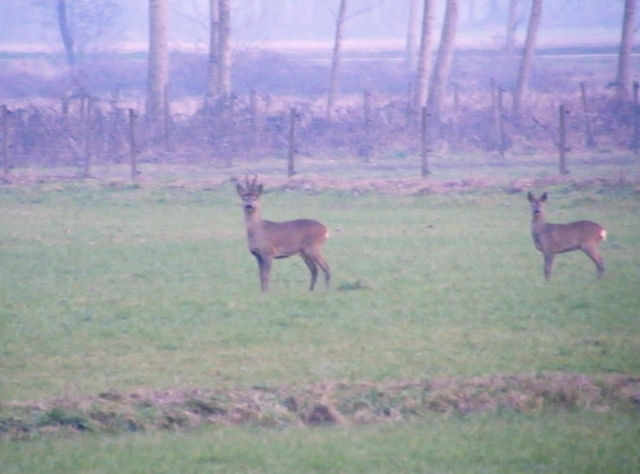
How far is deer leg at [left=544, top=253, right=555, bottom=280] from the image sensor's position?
1431 cm

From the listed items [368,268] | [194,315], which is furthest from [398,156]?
[194,315]

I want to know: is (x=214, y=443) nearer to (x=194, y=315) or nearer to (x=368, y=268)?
(x=194, y=315)

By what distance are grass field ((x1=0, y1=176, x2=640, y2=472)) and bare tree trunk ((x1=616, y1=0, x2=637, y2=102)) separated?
53.7ft

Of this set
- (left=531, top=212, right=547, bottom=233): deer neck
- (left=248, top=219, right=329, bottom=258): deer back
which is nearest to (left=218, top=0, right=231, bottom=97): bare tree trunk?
(left=248, top=219, right=329, bottom=258): deer back

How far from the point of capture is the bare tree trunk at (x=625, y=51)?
36688mm

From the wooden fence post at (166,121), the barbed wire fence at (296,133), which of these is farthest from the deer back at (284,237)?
the wooden fence post at (166,121)

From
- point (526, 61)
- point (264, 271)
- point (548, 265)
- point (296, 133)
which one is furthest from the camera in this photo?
point (526, 61)

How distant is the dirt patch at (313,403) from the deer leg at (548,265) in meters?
5.37

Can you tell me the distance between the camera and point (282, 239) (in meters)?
14.2

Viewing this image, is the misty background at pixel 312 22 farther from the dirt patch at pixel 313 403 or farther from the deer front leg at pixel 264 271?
the dirt patch at pixel 313 403

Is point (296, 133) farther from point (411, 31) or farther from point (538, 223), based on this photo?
point (411, 31)

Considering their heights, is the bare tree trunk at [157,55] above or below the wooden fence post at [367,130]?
above

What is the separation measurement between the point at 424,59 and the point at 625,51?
785 cm

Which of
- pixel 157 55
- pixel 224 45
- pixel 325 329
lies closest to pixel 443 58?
pixel 224 45
